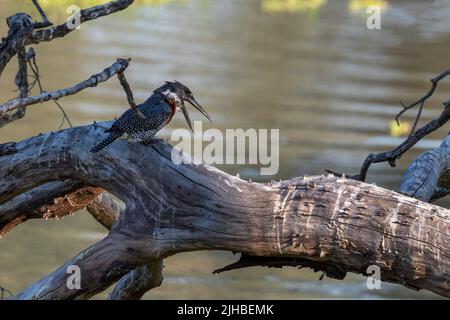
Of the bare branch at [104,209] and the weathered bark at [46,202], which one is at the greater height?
the weathered bark at [46,202]

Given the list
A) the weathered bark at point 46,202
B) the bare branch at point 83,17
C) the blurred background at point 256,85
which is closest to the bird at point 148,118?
the bare branch at point 83,17

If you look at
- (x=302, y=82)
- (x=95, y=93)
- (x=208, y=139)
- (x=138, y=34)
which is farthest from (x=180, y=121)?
(x=138, y=34)

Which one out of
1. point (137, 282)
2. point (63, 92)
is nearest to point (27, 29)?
point (63, 92)

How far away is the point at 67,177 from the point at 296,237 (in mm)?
1073

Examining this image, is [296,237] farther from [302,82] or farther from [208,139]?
[302,82]

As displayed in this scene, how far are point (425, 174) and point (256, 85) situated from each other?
10.7m

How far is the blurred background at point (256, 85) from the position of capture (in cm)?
866

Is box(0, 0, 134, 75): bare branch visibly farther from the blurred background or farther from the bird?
the blurred background

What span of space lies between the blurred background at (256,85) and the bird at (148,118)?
3408 mm

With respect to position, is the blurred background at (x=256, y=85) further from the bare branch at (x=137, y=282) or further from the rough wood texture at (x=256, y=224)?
the rough wood texture at (x=256, y=224)

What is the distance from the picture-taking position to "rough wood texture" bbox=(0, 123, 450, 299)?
420cm

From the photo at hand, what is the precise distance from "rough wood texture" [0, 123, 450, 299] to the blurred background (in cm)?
363

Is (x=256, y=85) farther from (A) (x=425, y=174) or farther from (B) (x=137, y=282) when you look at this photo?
(A) (x=425, y=174)
